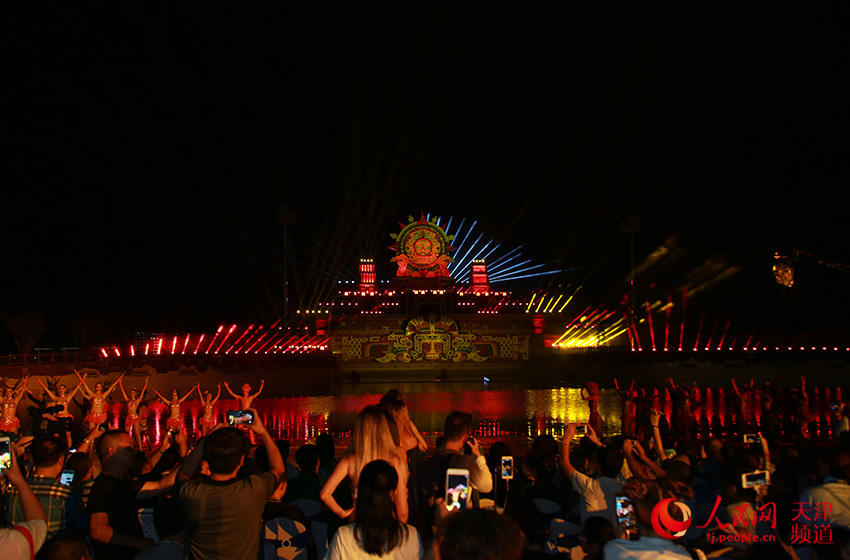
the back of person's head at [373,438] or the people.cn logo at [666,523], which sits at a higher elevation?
the back of person's head at [373,438]

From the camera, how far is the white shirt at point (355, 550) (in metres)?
3.22

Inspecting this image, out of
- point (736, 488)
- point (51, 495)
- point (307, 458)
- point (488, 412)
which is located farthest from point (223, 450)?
point (488, 412)

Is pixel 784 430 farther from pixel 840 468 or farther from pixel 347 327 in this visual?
pixel 347 327

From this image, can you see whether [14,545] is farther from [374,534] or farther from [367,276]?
[367,276]

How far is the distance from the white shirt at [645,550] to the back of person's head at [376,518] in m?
1.16

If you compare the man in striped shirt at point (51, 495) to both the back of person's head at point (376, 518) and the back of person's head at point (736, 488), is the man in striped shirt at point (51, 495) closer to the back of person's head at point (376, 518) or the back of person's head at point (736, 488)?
the back of person's head at point (376, 518)

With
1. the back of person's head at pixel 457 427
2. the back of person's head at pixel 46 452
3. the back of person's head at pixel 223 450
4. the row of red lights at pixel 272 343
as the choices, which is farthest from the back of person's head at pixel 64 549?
the row of red lights at pixel 272 343

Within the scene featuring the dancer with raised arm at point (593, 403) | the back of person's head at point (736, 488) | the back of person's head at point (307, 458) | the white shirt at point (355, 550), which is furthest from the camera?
the dancer with raised arm at point (593, 403)

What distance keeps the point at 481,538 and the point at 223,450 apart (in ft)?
6.85

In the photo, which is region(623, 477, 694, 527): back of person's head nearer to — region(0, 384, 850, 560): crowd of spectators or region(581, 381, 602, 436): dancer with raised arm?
region(0, 384, 850, 560): crowd of spectators

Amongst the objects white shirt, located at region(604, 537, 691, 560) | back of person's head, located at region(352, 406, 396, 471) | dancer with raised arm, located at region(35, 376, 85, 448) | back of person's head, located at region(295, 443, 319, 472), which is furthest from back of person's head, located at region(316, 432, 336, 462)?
dancer with raised arm, located at region(35, 376, 85, 448)

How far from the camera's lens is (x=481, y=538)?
7.91 ft

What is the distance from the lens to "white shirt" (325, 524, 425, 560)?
3.22 m

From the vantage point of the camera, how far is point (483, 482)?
4.49 meters
